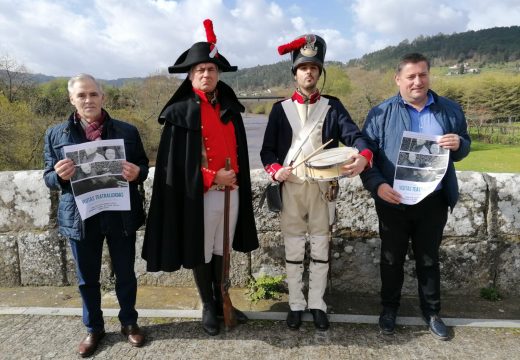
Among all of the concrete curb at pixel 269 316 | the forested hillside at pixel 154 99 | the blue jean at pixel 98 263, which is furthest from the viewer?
the forested hillside at pixel 154 99

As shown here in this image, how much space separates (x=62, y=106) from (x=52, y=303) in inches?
1300

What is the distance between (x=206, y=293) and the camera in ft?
9.69

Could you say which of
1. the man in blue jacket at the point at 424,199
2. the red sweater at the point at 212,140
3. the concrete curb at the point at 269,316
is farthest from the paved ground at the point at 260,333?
the red sweater at the point at 212,140

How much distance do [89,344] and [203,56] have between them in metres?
2.04

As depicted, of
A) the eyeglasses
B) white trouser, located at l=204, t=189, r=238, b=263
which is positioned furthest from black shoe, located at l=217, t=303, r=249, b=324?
the eyeglasses

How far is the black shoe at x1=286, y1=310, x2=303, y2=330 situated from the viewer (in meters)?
2.89

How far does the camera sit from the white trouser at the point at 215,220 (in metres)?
2.80

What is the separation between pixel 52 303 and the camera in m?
3.29

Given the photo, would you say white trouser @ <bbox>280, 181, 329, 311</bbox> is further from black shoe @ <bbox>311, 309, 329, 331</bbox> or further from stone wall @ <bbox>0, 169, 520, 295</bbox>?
stone wall @ <bbox>0, 169, 520, 295</bbox>

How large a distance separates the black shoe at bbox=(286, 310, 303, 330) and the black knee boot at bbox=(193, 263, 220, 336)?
52cm

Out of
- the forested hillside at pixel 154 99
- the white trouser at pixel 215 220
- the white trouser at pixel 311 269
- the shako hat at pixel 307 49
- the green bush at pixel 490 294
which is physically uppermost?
the forested hillside at pixel 154 99

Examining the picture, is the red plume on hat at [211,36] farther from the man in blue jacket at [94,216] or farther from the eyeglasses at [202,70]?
the man in blue jacket at [94,216]

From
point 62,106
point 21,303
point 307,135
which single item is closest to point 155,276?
point 21,303

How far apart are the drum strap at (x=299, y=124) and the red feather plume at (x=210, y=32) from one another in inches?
27.1
